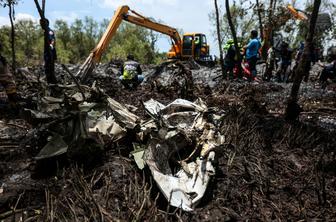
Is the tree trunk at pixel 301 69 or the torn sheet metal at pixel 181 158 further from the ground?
the tree trunk at pixel 301 69

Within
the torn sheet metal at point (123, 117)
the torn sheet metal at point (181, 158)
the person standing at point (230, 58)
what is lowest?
the torn sheet metal at point (181, 158)

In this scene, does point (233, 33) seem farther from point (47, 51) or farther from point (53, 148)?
point (53, 148)

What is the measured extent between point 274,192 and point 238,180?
38 centimetres

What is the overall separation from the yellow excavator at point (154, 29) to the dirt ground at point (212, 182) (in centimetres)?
469

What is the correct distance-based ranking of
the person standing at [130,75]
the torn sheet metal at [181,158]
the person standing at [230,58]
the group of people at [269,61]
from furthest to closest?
the person standing at [230,58], the group of people at [269,61], the person standing at [130,75], the torn sheet metal at [181,158]

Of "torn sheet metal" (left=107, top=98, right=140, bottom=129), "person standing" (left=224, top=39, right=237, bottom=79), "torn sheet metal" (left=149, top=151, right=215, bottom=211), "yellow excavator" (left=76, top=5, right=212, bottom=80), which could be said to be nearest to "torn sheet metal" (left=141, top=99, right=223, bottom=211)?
"torn sheet metal" (left=149, top=151, right=215, bottom=211)

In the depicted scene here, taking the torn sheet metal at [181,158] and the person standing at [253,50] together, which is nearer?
the torn sheet metal at [181,158]

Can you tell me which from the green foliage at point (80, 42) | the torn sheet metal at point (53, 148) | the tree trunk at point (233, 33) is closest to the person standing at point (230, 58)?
the tree trunk at point (233, 33)

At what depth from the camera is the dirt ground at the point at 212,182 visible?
2.93 metres

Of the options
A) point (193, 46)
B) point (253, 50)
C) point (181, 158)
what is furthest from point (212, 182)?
point (193, 46)

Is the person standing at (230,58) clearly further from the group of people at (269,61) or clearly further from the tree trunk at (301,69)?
the tree trunk at (301,69)

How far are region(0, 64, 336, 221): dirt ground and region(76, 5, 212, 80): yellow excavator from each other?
4.69 m

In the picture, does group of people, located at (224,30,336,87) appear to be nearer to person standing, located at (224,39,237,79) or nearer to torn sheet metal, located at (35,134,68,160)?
person standing, located at (224,39,237,79)

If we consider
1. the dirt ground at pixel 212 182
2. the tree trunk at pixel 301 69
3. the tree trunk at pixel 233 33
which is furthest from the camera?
the tree trunk at pixel 233 33
